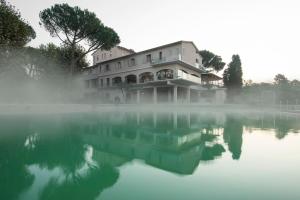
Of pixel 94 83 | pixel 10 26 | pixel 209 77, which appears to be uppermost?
pixel 10 26

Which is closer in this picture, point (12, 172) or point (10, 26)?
point (12, 172)

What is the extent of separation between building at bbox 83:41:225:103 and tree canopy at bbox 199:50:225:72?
12517 millimetres

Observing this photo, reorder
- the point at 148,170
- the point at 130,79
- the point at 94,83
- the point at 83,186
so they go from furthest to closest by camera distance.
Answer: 1. the point at 94,83
2. the point at 130,79
3. the point at 148,170
4. the point at 83,186

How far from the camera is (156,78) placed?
1332 inches

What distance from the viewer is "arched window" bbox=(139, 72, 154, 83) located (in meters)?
35.7

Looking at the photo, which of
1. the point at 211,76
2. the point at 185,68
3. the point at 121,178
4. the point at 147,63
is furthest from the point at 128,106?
the point at 121,178

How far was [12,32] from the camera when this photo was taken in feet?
64.9

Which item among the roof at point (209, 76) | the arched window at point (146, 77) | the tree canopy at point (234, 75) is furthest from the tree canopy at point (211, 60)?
the arched window at point (146, 77)

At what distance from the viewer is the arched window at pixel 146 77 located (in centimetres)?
3572

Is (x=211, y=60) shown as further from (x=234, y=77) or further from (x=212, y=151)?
(x=212, y=151)

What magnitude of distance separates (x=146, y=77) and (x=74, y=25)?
14.4 meters

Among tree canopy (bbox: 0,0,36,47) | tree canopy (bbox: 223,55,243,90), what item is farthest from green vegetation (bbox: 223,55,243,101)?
tree canopy (bbox: 0,0,36,47)

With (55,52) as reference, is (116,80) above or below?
below

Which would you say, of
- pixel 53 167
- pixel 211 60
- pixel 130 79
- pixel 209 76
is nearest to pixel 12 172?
pixel 53 167
